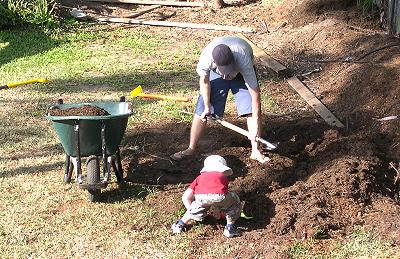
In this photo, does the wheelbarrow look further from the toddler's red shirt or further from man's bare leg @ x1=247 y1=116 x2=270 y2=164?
man's bare leg @ x1=247 y1=116 x2=270 y2=164

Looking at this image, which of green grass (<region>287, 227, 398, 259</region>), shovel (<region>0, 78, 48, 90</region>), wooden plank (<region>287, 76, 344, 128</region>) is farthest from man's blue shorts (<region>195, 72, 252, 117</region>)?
shovel (<region>0, 78, 48, 90</region>)

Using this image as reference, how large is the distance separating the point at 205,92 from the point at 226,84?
0.30m

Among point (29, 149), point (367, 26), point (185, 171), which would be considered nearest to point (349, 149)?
point (185, 171)

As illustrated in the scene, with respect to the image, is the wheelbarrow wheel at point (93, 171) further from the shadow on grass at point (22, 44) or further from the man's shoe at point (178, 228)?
the shadow on grass at point (22, 44)

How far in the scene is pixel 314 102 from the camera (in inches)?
354

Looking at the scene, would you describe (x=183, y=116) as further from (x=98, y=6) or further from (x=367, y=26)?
Result: (x=98, y=6)

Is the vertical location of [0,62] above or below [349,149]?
below

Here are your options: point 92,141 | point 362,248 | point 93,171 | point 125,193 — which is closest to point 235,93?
point 125,193

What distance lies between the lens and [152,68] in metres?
11.0

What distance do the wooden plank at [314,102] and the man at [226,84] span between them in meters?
1.46

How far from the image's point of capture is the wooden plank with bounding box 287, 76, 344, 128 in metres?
8.19

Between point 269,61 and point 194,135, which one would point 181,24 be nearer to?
point 269,61

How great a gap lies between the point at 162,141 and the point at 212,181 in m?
2.40

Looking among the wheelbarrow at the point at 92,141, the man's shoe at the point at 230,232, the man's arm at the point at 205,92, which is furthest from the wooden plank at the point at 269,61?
the man's shoe at the point at 230,232
